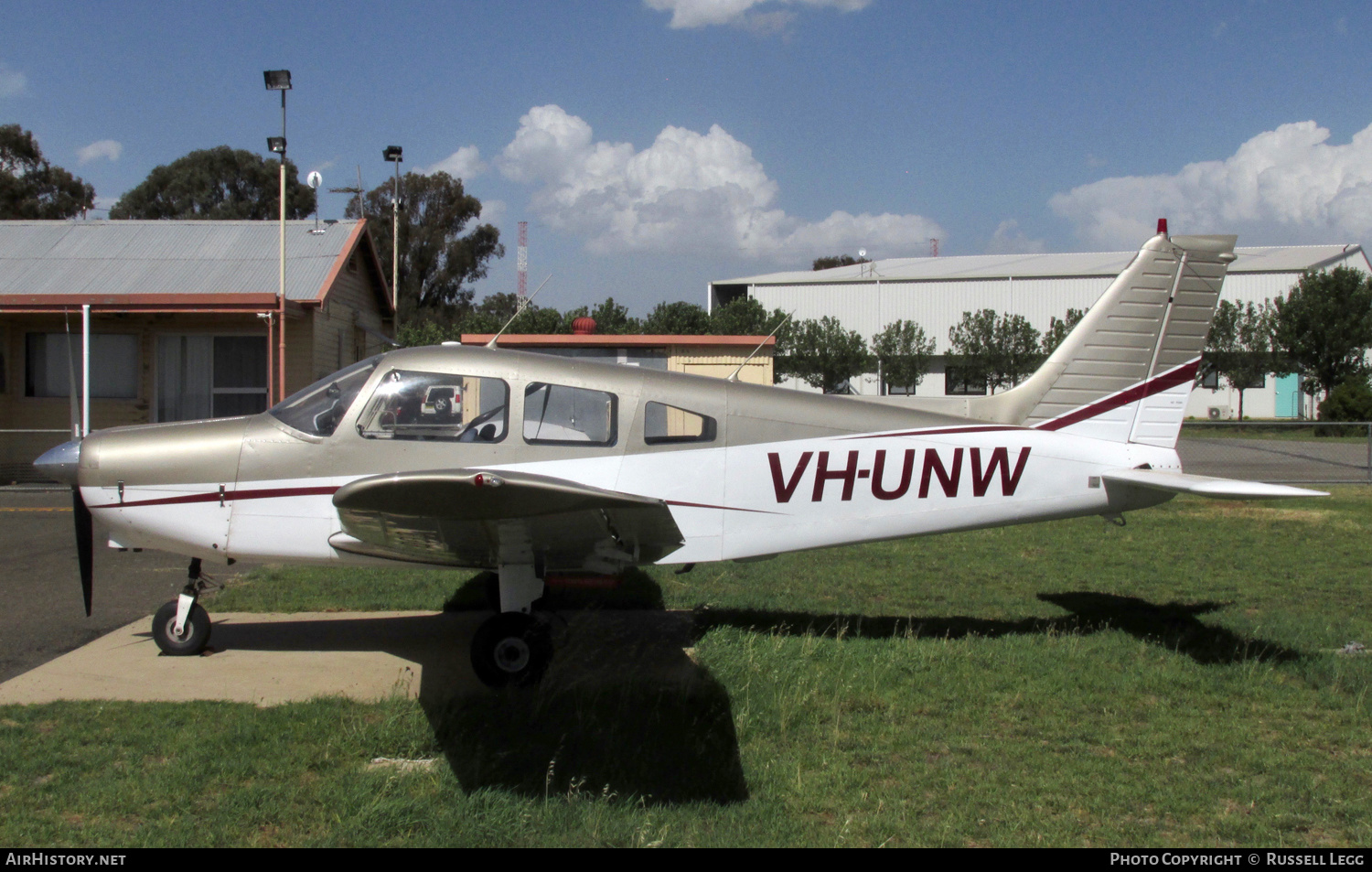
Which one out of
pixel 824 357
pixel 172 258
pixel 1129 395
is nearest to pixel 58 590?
pixel 1129 395

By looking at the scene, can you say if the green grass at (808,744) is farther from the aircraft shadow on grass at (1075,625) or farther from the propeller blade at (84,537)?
the propeller blade at (84,537)

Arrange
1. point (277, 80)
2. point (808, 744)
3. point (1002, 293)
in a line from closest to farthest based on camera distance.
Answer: point (808, 744) < point (277, 80) < point (1002, 293)

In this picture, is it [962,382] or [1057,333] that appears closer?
[1057,333]

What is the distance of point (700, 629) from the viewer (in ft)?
22.7

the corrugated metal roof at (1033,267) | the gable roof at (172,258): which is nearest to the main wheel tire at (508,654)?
the gable roof at (172,258)

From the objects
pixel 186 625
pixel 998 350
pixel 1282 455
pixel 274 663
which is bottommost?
pixel 274 663

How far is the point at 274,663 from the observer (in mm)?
6062

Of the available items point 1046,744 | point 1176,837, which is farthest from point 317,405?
point 1176,837

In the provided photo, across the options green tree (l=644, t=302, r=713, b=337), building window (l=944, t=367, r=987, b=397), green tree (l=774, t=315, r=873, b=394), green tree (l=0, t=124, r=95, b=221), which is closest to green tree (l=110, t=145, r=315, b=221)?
green tree (l=0, t=124, r=95, b=221)

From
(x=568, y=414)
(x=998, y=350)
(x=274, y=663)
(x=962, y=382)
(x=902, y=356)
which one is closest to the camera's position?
(x=568, y=414)

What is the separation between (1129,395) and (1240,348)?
38160 millimetres

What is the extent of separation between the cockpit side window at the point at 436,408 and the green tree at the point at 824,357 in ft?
102

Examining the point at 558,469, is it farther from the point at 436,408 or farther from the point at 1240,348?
the point at 1240,348

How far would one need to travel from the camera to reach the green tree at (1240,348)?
Result: 37.7 metres
